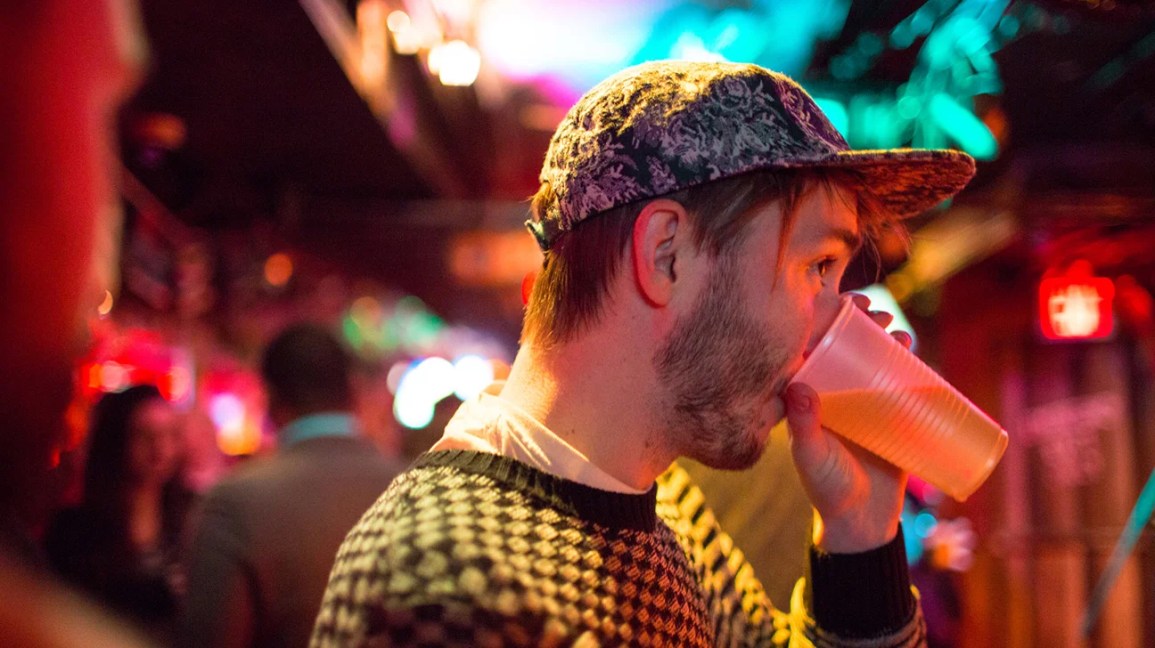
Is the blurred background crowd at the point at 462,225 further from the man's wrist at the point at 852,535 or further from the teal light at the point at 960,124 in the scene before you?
the man's wrist at the point at 852,535

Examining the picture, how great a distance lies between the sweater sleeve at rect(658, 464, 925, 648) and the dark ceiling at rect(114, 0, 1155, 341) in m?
2.68

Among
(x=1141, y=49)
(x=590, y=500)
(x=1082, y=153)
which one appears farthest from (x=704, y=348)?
(x=1082, y=153)

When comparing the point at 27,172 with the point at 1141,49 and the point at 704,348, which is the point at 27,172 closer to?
the point at 704,348

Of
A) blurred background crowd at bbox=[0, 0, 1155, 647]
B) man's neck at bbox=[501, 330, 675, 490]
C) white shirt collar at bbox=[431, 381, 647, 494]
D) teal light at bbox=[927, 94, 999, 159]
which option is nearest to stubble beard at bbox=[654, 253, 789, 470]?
man's neck at bbox=[501, 330, 675, 490]

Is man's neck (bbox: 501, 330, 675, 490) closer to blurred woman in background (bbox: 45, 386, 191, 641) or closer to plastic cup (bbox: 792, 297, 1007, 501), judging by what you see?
plastic cup (bbox: 792, 297, 1007, 501)

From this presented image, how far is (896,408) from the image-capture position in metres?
1.60

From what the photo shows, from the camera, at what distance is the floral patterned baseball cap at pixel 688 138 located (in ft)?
4.61

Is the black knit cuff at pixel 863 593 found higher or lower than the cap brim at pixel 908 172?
lower

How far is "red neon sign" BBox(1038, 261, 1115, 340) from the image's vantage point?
275 inches

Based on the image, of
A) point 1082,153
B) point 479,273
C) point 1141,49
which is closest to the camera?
point 1141,49

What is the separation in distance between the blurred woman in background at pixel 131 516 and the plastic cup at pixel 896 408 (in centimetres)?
283

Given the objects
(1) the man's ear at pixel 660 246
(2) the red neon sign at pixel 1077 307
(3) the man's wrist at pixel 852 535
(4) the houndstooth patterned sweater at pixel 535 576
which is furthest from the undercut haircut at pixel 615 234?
(2) the red neon sign at pixel 1077 307

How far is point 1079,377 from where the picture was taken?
788 cm

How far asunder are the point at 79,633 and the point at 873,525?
4.62ft
